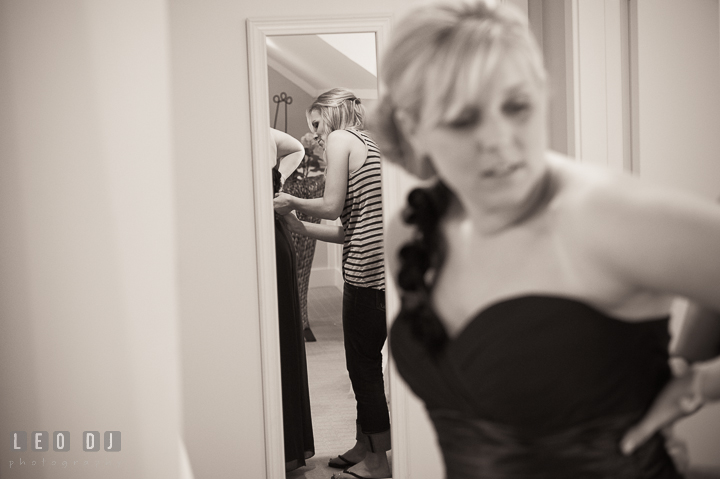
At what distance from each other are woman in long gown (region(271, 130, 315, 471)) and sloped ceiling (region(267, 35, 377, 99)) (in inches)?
8.3

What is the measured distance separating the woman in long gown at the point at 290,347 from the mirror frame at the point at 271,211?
0.09ft

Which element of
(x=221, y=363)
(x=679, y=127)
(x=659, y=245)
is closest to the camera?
(x=659, y=245)

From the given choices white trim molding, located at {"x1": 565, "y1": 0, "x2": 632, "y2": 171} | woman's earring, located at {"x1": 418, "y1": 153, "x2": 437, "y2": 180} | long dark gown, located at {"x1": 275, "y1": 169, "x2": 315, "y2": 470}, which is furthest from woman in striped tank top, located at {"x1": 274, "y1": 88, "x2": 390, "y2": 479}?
woman's earring, located at {"x1": 418, "y1": 153, "x2": 437, "y2": 180}

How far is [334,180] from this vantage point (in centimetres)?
211

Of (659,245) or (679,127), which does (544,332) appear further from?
(679,127)

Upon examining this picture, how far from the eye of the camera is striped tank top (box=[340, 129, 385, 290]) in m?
2.16

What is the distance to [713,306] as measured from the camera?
724mm

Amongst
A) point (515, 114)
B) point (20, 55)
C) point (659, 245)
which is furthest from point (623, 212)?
point (20, 55)

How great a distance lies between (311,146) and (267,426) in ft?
3.38

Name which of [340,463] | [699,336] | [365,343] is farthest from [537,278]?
[340,463]

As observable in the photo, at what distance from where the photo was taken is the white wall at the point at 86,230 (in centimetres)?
214

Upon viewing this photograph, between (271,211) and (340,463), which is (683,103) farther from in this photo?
(340,463)

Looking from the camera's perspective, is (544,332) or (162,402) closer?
(544,332)

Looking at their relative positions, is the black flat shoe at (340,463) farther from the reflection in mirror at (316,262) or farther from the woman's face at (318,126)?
the woman's face at (318,126)
